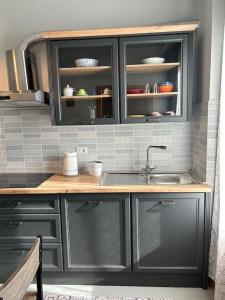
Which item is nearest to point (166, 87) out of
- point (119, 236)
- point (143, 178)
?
point (143, 178)

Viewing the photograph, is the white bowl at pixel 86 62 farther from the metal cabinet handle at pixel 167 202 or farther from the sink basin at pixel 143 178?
the metal cabinet handle at pixel 167 202

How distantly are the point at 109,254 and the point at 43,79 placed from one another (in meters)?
1.60

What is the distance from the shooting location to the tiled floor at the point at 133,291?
5.76 ft

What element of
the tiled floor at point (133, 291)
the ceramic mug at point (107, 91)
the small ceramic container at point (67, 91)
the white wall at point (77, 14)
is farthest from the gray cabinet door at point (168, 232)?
the white wall at point (77, 14)

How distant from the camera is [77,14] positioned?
83.0 inches

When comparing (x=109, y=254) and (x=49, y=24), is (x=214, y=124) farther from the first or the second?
(x=49, y=24)

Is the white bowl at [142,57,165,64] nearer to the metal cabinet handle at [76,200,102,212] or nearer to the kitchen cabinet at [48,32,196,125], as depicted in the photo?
the kitchen cabinet at [48,32,196,125]

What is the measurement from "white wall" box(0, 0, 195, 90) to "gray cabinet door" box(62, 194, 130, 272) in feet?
4.67

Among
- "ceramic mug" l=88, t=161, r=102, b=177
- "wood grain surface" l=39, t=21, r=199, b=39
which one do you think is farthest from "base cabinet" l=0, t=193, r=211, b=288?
"wood grain surface" l=39, t=21, r=199, b=39

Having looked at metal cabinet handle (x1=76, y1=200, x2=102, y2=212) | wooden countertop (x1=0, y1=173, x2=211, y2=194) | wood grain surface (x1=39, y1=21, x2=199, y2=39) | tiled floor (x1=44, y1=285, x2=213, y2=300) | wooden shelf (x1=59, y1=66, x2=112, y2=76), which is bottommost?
tiled floor (x1=44, y1=285, x2=213, y2=300)

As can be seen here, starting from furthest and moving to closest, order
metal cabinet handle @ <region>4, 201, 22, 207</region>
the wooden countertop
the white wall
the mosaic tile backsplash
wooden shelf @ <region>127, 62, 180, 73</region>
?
the mosaic tile backsplash, the white wall, wooden shelf @ <region>127, 62, 180, 73</region>, metal cabinet handle @ <region>4, 201, 22, 207</region>, the wooden countertop

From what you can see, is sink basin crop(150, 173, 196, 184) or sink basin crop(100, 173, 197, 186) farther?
sink basin crop(150, 173, 196, 184)

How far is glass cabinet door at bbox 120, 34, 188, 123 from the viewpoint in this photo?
182 cm

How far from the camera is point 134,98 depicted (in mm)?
1953
